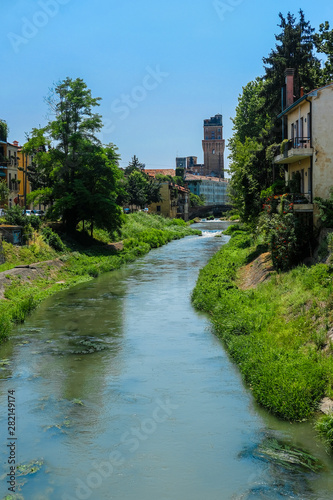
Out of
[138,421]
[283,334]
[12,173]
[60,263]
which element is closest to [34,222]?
[60,263]

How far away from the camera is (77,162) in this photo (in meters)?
46.8

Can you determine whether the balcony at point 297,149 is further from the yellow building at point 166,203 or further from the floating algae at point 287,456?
the yellow building at point 166,203

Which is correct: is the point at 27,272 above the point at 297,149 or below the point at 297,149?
below

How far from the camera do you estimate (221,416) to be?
13.5 meters

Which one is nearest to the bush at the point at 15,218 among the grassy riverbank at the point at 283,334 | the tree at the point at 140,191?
the grassy riverbank at the point at 283,334

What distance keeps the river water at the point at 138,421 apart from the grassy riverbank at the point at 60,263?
2.39 m

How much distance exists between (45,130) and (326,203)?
31.0m

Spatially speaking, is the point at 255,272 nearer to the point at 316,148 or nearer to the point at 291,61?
the point at 316,148

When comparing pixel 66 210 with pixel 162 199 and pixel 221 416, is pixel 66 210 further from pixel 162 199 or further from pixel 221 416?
pixel 162 199

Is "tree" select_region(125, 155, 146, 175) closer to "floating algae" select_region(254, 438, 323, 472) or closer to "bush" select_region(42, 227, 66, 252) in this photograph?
"bush" select_region(42, 227, 66, 252)

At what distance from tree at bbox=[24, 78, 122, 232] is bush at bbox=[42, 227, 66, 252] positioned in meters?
4.72

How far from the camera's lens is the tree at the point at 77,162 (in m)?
46.5

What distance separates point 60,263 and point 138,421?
87.3 feet

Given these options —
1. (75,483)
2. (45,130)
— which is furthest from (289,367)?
(45,130)
